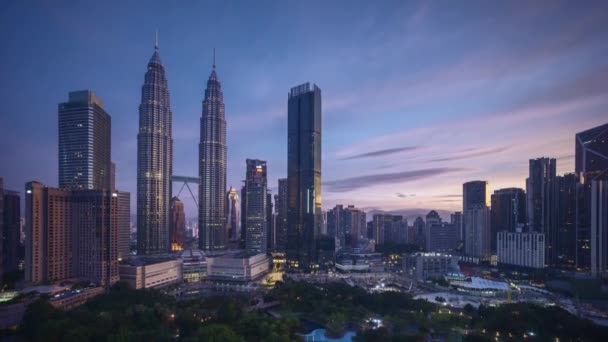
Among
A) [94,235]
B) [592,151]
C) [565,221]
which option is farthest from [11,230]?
[565,221]

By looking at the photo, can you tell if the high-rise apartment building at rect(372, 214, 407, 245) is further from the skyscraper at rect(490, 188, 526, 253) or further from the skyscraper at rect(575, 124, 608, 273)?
the skyscraper at rect(575, 124, 608, 273)

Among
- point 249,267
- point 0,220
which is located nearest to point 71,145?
point 0,220

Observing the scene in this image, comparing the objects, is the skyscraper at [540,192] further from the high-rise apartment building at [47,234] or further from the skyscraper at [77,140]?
the skyscraper at [77,140]

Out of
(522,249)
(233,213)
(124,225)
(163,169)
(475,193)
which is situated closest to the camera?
(124,225)

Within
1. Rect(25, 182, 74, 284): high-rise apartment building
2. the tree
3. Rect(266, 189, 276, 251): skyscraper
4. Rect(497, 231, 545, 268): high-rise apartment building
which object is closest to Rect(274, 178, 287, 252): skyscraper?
Rect(266, 189, 276, 251): skyscraper

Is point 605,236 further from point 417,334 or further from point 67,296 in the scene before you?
point 67,296

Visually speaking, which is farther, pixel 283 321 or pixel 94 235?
pixel 94 235

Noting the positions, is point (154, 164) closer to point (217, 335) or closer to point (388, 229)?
point (217, 335)
